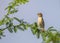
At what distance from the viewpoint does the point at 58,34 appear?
0.36m

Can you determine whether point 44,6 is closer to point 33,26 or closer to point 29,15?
point 29,15

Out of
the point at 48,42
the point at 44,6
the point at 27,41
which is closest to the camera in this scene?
the point at 48,42

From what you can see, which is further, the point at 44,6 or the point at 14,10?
the point at 44,6

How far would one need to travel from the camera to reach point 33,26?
41 centimetres

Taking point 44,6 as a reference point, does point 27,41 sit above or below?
below

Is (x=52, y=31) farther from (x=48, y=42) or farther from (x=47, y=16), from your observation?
(x=47, y=16)

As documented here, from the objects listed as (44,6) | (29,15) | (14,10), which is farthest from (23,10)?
(14,10)

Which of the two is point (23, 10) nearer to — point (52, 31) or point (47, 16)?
point (47, 16)

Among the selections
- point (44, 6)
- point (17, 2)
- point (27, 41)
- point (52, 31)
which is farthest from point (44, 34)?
point (44, 6)

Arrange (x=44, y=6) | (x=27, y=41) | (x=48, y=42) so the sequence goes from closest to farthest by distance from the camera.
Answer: (x=48, y=42) → (x=27, y=41) → (x=44, y=6)

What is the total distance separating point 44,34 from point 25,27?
6 centimetres

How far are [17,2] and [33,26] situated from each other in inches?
3.4

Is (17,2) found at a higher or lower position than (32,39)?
higher

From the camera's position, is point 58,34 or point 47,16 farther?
point 47,16
